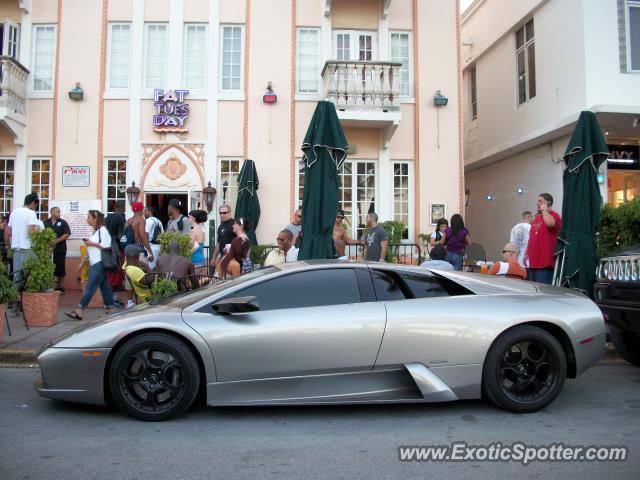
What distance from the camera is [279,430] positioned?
4.42 m

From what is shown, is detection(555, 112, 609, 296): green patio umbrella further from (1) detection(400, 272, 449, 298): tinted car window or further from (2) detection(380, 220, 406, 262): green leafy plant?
(2) detection(380, 220, 406, 262): green leafy plant

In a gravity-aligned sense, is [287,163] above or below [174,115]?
below

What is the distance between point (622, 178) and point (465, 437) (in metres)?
12.2

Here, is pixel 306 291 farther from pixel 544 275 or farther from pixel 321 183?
pixel 544 275

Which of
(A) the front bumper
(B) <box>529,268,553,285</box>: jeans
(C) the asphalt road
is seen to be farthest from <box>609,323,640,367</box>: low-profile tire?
(A) the front bumper

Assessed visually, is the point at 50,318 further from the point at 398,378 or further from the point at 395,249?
the point at 395,249

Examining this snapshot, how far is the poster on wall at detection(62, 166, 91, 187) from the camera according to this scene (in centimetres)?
1331

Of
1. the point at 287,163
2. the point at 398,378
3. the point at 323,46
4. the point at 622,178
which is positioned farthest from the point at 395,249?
the point at 398,378

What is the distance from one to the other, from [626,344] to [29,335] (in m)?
7.63

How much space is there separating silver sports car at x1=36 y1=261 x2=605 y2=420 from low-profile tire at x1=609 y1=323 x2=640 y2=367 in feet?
5.41

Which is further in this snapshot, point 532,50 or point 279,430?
point 532,50

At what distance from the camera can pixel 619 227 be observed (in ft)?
26.5

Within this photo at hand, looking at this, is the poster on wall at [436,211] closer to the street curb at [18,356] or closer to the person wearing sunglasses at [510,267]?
the person wearing sunglasses at [510,267]

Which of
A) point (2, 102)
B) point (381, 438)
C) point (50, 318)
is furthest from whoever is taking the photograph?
point (2, 102)
